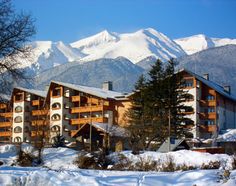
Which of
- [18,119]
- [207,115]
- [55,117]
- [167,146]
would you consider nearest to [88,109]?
[55,117]

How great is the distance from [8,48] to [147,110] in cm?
2460

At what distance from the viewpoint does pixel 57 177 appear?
1153cm

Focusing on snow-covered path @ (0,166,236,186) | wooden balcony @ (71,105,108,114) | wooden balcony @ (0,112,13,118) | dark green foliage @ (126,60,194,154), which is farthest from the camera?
wooden balcony @ (0,112,13,118)

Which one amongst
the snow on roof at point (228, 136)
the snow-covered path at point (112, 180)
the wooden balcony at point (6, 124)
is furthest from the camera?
the wooden balcony at point (6, 124)

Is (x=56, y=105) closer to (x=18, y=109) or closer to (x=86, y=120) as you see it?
(x=86, y=120)

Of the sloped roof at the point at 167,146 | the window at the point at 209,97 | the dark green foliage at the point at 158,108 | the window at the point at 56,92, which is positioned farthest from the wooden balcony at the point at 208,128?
the sloped roof at the point at 167,146

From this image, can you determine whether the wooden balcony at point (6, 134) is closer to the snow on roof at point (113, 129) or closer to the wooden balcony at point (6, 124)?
the wooden balcony at point (6, 124)

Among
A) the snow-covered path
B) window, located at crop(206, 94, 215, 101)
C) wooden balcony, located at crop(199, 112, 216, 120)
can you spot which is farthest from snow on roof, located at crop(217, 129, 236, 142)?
the snow-covered path

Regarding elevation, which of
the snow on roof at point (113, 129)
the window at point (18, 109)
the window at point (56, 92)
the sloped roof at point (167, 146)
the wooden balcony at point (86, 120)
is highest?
the window at point (56, 92)

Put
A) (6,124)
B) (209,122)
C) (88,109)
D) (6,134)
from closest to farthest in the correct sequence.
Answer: (209,122) → (88,109) → (6,134) → (6,124)

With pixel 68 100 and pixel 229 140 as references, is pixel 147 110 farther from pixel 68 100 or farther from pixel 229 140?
pixel 68 100

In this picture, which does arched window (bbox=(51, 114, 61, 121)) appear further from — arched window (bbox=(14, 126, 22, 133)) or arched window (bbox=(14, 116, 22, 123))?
arched window (bbox=(14, 126, 22, 133))

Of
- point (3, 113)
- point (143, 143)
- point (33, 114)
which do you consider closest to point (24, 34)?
point (143, 143)

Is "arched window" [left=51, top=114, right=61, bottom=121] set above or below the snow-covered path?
above
